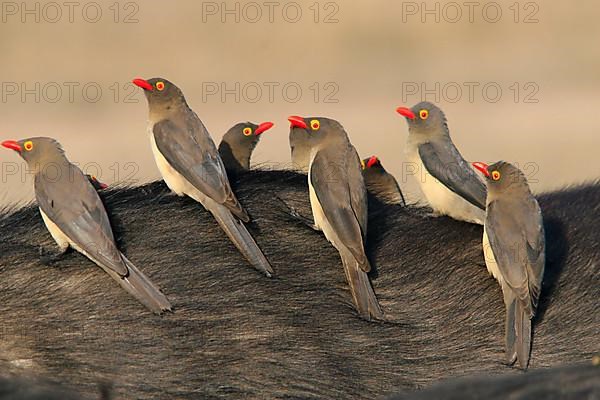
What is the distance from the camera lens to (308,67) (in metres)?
26.5

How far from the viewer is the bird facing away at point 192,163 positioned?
5.59 meters

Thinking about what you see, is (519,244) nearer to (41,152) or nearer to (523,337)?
(523,337)

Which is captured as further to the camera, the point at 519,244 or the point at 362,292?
the point at 519,244

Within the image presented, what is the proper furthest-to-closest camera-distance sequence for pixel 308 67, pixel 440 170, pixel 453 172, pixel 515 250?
pixel 308 67
pixel 440 170
pixel 453 172
pixel 515 250

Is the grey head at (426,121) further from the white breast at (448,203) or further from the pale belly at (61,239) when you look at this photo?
the pale belly at (61,239)

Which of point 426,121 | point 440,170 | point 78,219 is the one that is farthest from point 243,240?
point 426,121

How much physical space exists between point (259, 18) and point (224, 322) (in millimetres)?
23777

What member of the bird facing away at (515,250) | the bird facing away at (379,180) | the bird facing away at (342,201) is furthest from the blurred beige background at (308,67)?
the bird facing away at (515,250)

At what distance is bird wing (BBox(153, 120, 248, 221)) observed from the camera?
5887mm

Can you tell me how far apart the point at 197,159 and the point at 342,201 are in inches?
34.4

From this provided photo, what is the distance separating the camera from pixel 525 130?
24188 mm

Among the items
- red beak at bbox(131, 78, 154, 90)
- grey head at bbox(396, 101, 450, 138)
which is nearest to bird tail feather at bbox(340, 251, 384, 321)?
red beak at bbox(131, 78, 154, 90)

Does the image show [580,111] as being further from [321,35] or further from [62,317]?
[62,317]

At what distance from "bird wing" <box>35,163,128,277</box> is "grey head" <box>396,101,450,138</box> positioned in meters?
2.84
